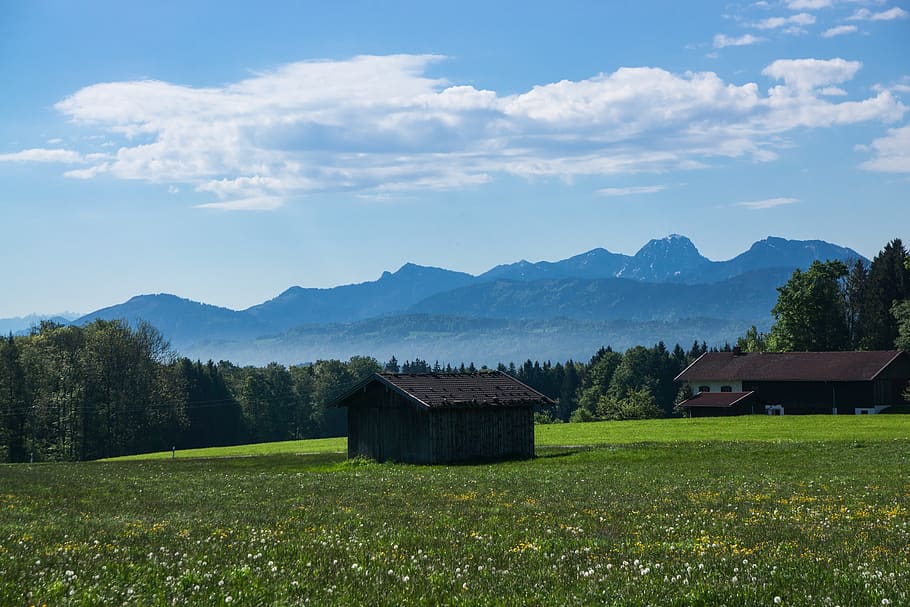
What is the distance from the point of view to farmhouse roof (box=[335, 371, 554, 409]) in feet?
184

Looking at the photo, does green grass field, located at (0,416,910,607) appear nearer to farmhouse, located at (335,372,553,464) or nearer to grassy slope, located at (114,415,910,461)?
farmhouse, located at (335,372,553,464)

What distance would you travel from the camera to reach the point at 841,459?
42.4 meters

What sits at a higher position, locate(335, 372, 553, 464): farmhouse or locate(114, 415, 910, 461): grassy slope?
locate(335, 372, 553, 464): farmhouse

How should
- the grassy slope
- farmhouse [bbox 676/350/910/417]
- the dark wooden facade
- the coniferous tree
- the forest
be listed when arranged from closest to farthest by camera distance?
the grassy slope < farmhouse [bbox 676/350/910/417] < the dark wooden facade < the forest < the coniferous tree

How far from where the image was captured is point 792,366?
11456 cm

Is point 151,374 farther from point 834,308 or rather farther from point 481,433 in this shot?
point 834,308

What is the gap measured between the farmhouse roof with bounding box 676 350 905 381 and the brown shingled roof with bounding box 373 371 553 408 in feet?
207

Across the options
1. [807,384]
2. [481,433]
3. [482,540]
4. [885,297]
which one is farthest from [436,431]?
[885,297]

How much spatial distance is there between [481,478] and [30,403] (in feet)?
344

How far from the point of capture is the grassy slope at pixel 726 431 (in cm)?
6706

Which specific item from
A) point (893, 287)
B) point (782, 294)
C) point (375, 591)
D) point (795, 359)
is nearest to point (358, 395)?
point (375, 591)

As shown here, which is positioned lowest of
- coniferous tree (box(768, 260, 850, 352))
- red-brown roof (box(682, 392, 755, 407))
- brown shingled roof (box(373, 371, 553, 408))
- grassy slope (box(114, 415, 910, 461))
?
grassy slope (box(114, 415, 910, 461))

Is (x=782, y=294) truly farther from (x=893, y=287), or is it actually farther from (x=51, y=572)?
(x=51, y=572)

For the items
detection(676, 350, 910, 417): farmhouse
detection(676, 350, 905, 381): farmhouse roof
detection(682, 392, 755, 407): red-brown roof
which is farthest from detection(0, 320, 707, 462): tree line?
detection(676, 350, 910, 417): farmhouse
